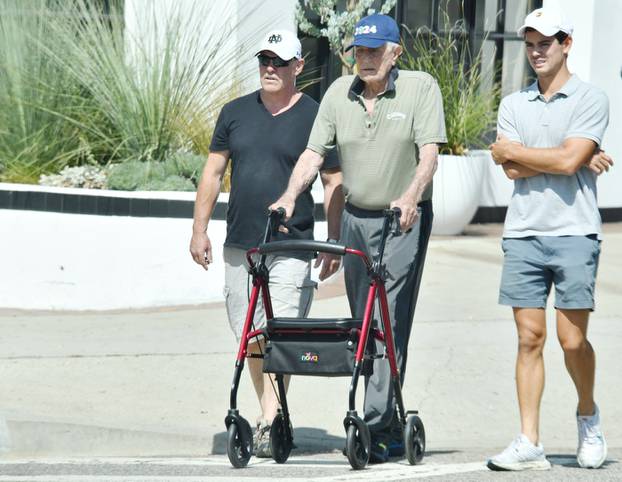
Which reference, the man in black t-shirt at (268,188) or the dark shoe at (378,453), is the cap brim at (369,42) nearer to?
the man in black t-shirt at (268,188)

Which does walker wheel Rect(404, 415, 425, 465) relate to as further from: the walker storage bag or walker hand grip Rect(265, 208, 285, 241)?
walker hand grip Rect(265, 208, 285, 241)

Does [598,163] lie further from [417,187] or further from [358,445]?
[358,445]

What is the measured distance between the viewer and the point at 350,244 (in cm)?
603

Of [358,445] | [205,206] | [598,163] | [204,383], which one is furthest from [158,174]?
[358,445]

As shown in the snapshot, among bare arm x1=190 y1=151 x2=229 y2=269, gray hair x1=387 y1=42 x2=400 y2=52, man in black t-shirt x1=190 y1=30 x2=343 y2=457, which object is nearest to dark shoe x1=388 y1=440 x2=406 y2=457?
man in black t-shirt x1=190 y1=30 x2=343 y2=457

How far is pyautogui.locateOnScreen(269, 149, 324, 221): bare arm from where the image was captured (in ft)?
19.2

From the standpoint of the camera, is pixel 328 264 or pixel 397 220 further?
pixel 328 264

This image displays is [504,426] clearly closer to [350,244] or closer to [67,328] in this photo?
[350,244]

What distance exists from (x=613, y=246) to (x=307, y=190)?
7.24 m

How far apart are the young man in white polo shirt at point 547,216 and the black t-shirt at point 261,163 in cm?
101

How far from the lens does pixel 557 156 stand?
5.59 meters

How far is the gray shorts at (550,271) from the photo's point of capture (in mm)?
5695

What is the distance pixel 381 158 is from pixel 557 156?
0.77 metres

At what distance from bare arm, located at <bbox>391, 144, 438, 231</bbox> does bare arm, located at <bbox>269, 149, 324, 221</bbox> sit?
17.3 inches
